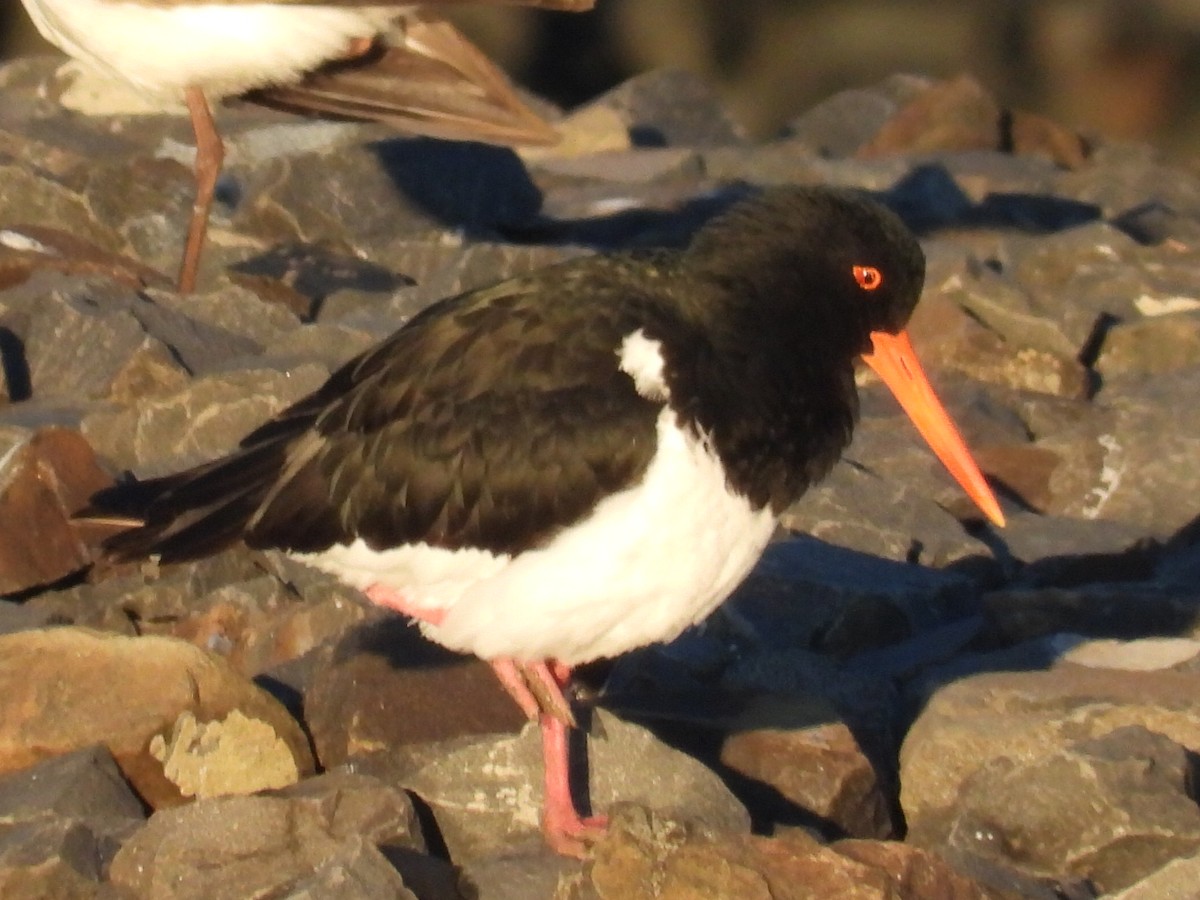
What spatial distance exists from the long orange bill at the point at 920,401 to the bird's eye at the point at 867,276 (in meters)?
0.16

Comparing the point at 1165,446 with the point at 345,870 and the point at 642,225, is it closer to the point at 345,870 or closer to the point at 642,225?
the point at 642,225

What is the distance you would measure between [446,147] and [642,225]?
0.94 metres

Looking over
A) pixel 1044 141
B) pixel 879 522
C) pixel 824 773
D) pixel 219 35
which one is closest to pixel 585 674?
pixel 824 773

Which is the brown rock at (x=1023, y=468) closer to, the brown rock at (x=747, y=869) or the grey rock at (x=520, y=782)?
the grey rock at (x=520, y=782)

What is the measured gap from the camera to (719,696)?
19.0 feet

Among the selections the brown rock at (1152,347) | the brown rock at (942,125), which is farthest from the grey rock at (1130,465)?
the brown rock at (942,125)

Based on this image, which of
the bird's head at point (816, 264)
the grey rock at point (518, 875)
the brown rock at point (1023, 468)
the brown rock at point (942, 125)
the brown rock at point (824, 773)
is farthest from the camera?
the brown rock at point (942, 125)

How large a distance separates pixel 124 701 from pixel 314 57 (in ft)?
13.1

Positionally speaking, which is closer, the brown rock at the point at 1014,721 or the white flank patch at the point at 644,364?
the white flank patch at the point at 644,364

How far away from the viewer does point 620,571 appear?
490 cm

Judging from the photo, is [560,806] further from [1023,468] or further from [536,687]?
[1023,468]

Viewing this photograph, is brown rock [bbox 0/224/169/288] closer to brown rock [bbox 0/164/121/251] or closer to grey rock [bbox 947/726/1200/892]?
brown rock [bbox 0/164/121/251]

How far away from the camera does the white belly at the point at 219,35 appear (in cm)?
863

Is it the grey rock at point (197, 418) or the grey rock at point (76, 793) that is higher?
the grey rock at point (76, 793)
